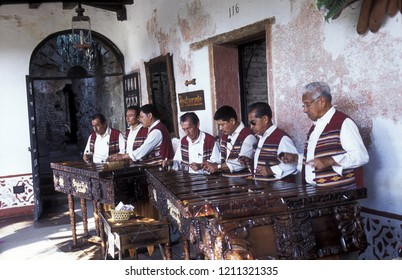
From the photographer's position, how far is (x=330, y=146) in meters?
2.30

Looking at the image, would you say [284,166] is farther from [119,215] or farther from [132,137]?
[132,137]

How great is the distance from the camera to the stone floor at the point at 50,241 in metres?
3.79

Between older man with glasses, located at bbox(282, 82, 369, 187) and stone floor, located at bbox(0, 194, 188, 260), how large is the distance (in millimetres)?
1555

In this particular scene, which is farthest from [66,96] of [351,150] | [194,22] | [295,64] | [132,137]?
[351,150]

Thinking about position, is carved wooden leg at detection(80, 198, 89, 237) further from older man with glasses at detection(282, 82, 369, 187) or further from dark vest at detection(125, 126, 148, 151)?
older man with glasses at detection(282, 82, 369, 187)

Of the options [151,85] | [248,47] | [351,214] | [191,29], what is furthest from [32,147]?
[351,214]

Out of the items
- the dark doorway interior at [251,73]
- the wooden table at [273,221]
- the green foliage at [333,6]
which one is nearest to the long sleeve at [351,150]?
the wooden table at [273,221]

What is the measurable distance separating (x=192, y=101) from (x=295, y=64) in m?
1.55

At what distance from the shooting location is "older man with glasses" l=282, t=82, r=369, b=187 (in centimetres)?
223

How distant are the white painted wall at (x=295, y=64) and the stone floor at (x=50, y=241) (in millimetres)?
671

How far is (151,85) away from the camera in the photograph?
18.0ft

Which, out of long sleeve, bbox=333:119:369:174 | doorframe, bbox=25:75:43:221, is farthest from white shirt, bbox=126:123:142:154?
long sleeve, bbox=333:119:369:174

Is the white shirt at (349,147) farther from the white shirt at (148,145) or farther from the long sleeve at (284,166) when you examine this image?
the white shirt at (148,145)

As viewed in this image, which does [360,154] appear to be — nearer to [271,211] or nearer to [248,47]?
[271,211]
